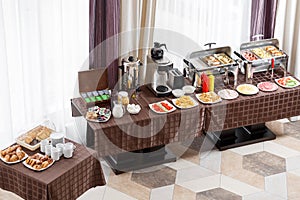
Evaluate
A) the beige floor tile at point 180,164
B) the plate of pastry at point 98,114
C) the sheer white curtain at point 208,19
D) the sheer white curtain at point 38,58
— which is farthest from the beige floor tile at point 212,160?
the sheer white curtain at point 38,58

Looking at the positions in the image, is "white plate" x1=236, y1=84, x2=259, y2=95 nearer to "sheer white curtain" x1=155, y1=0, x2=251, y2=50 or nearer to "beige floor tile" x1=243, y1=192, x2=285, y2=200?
"sheer white curtain" x1=155, y1=0, x2=251, y2=50

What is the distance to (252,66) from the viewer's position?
569 centimetres

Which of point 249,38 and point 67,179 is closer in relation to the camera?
point 67,179

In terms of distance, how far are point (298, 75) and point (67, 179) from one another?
10.1ft

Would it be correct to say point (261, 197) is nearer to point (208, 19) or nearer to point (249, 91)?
point (249, 91)

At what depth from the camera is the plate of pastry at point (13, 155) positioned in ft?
14.4

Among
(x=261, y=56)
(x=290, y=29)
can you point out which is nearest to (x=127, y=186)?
(x=261, y=56)

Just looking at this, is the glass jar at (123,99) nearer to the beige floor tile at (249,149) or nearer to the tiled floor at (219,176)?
the tiled floor at (219,176)

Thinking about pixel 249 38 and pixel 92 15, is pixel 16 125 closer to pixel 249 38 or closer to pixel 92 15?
pixel 92 15

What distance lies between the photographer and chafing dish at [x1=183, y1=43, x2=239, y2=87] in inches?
217

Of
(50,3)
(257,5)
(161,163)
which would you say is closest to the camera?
(50,3)

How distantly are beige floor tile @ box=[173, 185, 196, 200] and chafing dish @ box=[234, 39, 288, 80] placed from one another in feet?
4.31

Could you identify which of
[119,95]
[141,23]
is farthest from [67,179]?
[141,23]

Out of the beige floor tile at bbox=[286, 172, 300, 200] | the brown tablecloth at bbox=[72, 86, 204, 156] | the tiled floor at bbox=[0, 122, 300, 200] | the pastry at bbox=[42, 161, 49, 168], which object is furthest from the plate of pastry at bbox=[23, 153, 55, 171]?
the beige floor tile at bbox=[286, 172, 300, 200]
